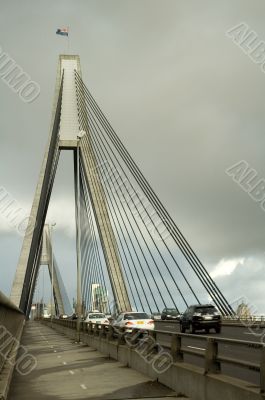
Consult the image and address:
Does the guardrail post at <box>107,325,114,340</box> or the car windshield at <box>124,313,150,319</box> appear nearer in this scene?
the guardrail post at <box>107,325,114,340</box>

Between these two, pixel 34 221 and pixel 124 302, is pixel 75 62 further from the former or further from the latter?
pixel 124 302

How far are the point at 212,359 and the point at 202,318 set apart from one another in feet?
68.7

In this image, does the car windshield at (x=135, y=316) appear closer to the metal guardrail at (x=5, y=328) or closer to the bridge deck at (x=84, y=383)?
the bridge deck at (x=84, y=383)

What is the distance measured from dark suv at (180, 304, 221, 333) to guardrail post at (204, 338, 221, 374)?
2054 cm

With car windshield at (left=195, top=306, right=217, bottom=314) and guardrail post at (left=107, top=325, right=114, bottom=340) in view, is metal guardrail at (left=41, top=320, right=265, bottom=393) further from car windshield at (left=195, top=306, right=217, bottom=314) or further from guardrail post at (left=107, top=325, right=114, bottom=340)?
car windshield at (left=195, top=306, right=217, bottom=314)

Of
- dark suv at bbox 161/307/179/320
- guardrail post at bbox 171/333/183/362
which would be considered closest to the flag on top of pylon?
dark suv at bbox 161/307/179/320

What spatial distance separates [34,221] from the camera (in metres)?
46.0

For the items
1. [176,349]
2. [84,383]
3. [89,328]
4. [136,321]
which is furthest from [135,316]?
[176,349]

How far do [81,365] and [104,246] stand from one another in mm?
21749

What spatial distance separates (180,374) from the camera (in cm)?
1210

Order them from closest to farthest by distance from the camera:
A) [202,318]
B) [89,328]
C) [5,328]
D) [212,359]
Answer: [212,359]
[5,328]
[89,328]
[202,318]

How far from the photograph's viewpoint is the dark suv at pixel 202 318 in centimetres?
3092

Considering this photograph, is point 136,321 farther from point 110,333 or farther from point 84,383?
point 84,383

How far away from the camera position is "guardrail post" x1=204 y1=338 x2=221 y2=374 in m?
10.6
